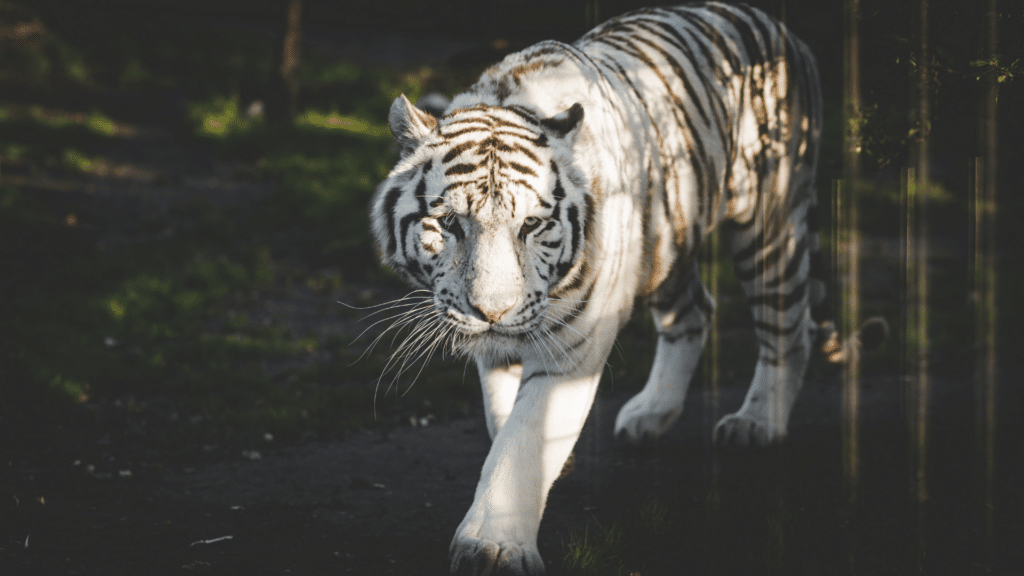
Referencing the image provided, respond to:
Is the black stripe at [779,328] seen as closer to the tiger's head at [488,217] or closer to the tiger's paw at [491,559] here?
the tiger's head at [488,217]

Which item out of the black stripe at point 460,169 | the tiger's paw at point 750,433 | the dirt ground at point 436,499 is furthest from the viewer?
the tiger's paw at point 750,433

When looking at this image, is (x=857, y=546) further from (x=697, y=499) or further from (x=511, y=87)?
(x=511, y=87)

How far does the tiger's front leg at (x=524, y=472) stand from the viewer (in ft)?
7.64

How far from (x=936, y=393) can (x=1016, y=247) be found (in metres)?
3.45

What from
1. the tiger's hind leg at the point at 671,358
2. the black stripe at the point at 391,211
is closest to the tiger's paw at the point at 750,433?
the tiger's hind leg at the point at 671,358

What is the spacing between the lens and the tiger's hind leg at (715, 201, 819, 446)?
12.0 feet

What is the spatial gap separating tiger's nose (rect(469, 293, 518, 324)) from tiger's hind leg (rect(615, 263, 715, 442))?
1.51 meters

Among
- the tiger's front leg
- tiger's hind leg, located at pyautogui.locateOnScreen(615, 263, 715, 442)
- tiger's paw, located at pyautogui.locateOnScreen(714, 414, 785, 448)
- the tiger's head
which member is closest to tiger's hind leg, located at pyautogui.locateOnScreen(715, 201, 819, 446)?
tiger's paw, located at pyautogui.locateOnScreen(714, 414, 785, 448)

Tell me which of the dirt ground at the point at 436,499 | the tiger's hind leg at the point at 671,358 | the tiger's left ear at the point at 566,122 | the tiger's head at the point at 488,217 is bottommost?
the dirt ground at the point at 436,499

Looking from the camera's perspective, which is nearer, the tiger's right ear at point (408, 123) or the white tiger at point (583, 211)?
the white tiger at point (583, 211)

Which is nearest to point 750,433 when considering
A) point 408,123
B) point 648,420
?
point 648,420

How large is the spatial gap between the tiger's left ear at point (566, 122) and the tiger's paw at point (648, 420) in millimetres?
1575

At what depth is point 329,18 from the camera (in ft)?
35.7

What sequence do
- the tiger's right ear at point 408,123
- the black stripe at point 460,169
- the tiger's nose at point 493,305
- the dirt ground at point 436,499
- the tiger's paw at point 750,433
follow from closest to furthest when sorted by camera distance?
the tiger's nose at point 493,305 → the black stripe at point 460,169 → the tiger's right ear at point 408,123 → the dirt ground at point 436,499 → the tiger's paw at point 750,433
